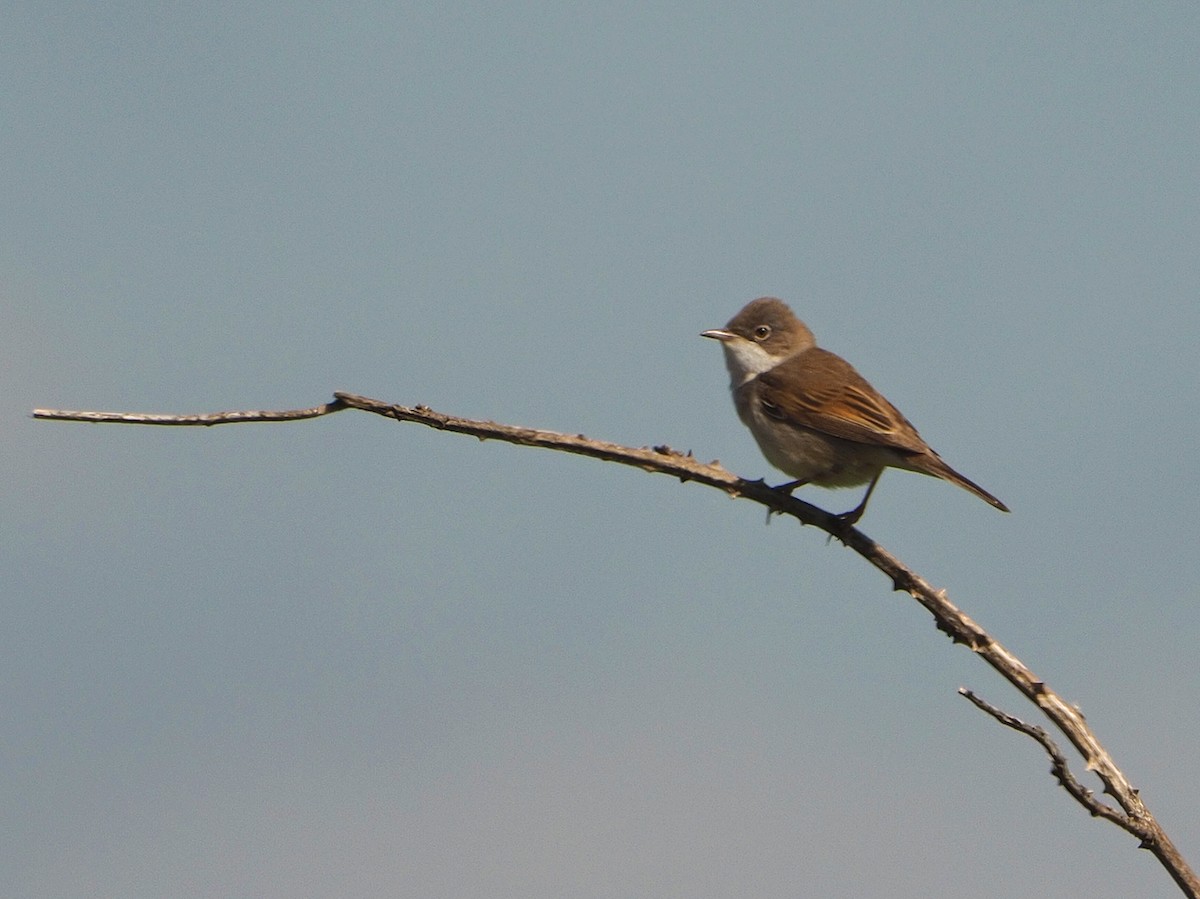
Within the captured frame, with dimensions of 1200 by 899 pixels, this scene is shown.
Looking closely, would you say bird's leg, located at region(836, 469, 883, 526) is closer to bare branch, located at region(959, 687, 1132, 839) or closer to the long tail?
the long tail

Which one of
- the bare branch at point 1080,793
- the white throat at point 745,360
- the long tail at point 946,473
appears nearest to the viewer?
the bare branch at point 1080,793

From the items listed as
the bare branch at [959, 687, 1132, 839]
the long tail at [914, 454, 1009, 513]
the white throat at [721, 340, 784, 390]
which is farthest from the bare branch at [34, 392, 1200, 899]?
the white throat at [721, 340, 784, 390]

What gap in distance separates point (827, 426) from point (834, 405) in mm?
324

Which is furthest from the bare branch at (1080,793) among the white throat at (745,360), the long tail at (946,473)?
the white throat at (745,360)

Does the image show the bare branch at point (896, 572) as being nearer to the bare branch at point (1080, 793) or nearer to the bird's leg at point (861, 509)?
the bare branch at point (1080, 793)

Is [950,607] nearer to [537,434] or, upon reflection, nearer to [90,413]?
Answer: [537,434]

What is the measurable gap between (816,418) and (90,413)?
239 inches

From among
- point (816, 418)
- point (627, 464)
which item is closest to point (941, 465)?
point (816, 418)

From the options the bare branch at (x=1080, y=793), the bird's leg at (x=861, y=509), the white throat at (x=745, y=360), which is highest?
the white throat at (x=745, y=360)

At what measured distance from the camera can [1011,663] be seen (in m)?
4.44

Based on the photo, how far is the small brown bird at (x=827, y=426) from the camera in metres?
9.16

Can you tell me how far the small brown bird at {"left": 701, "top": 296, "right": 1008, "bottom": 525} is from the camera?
9.16m

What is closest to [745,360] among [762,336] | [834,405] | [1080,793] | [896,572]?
[762,336]

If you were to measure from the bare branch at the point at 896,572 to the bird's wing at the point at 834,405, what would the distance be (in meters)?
2.93
